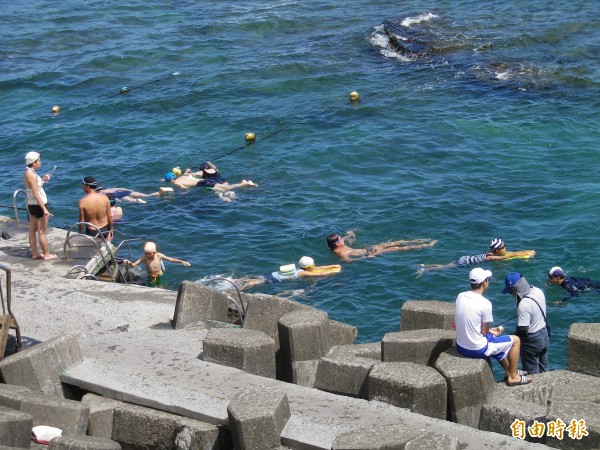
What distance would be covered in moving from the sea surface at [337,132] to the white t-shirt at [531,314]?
281 centimetres

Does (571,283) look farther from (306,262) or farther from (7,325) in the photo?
(7,325)

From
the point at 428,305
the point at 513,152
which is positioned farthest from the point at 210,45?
the point at 428,305

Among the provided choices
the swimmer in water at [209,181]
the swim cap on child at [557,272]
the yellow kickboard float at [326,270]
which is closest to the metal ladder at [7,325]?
the yellow kickboard float at [326,270]

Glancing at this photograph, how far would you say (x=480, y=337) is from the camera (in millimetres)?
9828

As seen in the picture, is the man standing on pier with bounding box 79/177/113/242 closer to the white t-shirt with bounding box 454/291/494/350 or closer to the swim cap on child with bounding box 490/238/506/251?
the swim cap on child with bounding box 490/238/506/251

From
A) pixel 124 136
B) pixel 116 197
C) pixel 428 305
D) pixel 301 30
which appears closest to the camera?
pixel 428 305

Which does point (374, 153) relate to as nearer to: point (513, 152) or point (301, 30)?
point (513, 152)

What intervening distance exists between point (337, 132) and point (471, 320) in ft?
51.2

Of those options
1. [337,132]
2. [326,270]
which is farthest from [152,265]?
[337,132]

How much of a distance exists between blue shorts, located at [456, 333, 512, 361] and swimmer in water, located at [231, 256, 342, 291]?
7687 millimetres

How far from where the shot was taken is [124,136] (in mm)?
26453

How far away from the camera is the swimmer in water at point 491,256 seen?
673 inches

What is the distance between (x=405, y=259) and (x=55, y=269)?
6697 millimetres

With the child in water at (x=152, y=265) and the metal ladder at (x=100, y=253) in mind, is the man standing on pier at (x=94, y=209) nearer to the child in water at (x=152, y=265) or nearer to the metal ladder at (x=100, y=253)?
the metal ladder at (x=100, y=253)
